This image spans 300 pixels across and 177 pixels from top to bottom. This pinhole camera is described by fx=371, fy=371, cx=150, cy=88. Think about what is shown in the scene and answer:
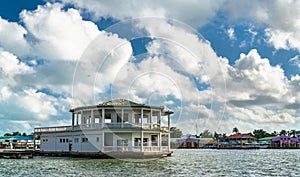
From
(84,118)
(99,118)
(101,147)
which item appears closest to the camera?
(101,147)

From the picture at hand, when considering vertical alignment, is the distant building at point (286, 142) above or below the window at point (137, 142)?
below

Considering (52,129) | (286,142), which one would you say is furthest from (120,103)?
(286,142)

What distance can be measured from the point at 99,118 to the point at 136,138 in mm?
5065

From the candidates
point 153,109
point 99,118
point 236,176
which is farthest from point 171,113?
point 236,176

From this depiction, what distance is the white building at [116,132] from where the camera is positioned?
1471 inches

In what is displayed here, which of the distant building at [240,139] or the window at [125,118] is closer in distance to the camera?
the window at [125,118]

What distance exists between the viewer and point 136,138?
127 ft

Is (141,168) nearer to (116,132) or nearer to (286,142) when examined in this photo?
(116,132)

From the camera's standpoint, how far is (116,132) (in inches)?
1485

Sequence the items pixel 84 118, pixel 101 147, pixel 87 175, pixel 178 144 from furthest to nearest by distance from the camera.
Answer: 1. pixel 178 144
2. pixel 84 118
3. pixel 101 147
4. pixel 87 175

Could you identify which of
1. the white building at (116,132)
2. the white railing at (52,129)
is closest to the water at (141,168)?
the white building at (116,132)

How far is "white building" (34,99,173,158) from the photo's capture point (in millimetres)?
37375

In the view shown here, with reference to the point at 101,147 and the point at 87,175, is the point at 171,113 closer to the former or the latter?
the point at 101,147

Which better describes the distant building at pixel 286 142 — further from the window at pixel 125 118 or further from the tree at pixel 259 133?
the window at pixel 125 118
